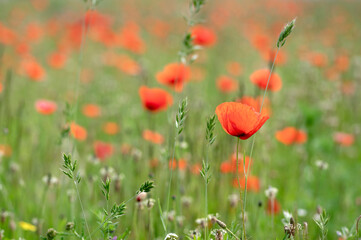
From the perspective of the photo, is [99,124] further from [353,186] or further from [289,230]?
[289,230]

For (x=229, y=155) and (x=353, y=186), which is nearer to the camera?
(x=229, y=155)

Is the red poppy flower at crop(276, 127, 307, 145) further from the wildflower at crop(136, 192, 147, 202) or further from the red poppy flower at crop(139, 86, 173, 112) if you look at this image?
the wildflower at crop(136, 192, 147, 202)

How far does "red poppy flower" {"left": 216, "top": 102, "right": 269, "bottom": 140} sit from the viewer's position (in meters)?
1.27

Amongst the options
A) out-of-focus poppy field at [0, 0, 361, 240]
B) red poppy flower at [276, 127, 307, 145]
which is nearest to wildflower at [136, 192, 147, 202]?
out-of-focus poppy field at [0, 0, 361, 240]

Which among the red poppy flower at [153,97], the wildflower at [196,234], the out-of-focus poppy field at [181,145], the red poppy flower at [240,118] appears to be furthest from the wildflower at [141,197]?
the red poppy flower at [153,97]

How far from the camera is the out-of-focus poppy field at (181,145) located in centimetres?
154

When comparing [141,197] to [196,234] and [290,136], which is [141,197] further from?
[290,136]

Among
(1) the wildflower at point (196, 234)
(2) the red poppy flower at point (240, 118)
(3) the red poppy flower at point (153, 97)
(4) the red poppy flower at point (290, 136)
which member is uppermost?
(3) the red poppy flower at point (153, 97)

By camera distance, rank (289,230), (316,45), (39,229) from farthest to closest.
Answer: (316,45) < (39,229) < (289,230)

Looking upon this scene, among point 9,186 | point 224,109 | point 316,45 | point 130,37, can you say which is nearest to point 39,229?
point 9,186

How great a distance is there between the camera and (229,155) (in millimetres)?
2623

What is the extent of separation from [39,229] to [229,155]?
1.26 meters

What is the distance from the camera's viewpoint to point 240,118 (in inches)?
50.0

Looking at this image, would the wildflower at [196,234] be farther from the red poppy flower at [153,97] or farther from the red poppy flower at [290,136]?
the red poppy flower at [290,136]
